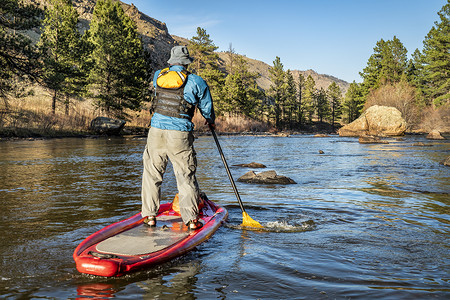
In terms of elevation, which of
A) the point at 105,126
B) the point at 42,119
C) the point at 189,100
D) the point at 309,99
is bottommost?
the point at 189,100

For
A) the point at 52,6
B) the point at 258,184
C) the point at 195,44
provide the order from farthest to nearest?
1. the point at 195,44
2. the point at 52,6
3. the point at 258,184

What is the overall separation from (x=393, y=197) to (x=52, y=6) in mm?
34506

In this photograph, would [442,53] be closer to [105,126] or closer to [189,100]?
[105,126]

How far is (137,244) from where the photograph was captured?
13.9ft

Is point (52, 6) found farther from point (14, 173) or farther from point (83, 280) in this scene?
point (83, 280)

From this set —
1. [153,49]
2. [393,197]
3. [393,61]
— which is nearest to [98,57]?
[393,197]

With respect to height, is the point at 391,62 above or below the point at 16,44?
above

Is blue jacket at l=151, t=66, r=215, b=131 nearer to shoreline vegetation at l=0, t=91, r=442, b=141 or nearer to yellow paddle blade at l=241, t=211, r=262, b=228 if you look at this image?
yellow paddle blade at l=241, t=211, r=262, b=228

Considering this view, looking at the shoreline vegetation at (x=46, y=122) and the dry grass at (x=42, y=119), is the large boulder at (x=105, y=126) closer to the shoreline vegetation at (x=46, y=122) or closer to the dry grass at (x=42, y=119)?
the shoreline vegetation at (x=46, y=122)

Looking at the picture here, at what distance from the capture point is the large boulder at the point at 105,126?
32219mm

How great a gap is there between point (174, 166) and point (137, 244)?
1174 millimetres

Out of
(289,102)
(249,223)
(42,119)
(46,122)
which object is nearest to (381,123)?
(46,122)

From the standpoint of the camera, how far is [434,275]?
12.2 ft

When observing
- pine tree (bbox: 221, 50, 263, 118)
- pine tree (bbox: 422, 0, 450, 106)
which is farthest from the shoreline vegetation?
pine tree (bbox: 422, 0, 450, 106)
